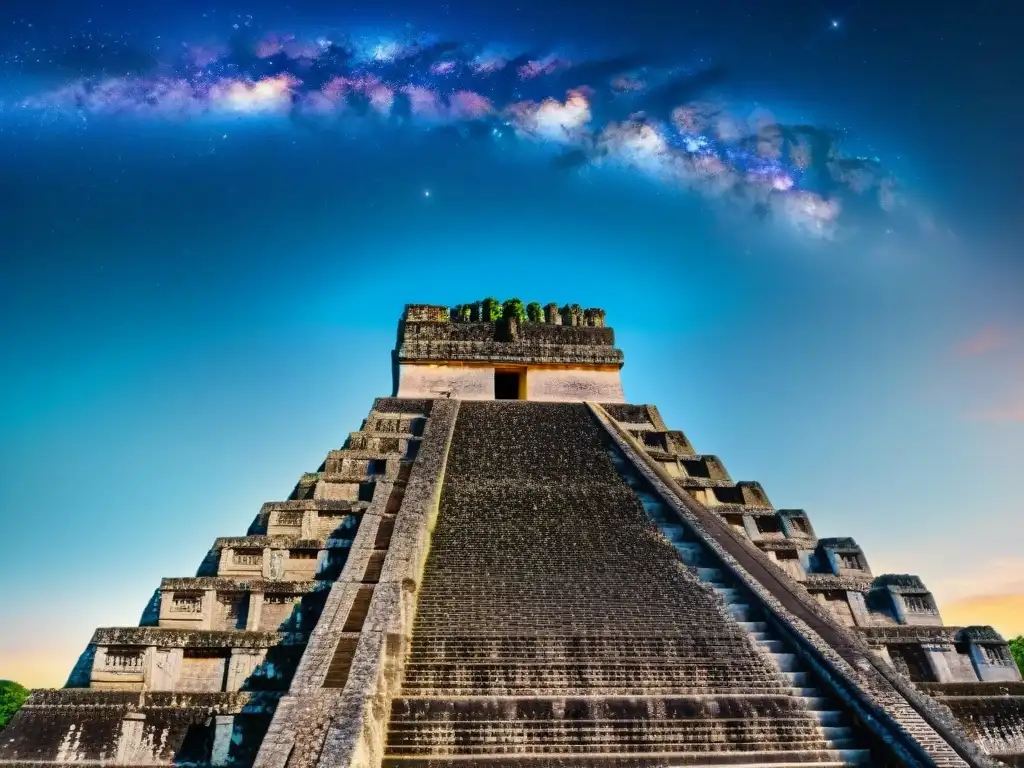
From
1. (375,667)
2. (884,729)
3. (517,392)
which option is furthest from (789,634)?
(517,392)

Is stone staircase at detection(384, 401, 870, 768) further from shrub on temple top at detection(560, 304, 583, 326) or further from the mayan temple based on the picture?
shrub on temple top at detection(560, 304, 583, 326)

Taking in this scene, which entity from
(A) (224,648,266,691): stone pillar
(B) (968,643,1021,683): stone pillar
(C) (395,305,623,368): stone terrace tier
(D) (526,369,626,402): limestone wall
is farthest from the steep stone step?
(C) (395,305,623,368): stone terrace tier

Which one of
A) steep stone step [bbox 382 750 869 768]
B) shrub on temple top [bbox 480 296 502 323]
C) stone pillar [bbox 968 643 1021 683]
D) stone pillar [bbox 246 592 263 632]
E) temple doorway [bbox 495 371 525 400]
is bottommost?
steep stone step [bbox 382 750 869 768]

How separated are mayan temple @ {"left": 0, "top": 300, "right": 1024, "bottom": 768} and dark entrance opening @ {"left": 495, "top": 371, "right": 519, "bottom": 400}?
7.12 meters

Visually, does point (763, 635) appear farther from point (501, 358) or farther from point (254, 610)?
point (501, 358)

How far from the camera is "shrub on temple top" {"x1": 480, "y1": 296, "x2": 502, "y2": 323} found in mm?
17938

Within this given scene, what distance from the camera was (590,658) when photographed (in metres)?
6.45

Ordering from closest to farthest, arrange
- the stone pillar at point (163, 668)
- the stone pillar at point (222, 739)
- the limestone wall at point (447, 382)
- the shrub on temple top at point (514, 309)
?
the stone pillar at point (222, 739) < the stone pillar at point (163, 668) < the limestone wall at point (447, 382) < the shrub on temple top at point (514, 309)

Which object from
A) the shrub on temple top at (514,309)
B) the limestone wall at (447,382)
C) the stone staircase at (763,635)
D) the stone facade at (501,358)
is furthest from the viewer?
the shrub on temple top at (514,309)

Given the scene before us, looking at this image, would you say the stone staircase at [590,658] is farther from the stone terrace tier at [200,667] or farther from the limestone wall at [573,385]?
the limestone wall at [573,385]

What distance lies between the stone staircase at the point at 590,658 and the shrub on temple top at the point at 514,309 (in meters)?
8.61

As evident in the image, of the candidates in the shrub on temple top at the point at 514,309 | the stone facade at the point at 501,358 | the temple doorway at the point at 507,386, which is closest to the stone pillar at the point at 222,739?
the stone facade at the point at 501,358

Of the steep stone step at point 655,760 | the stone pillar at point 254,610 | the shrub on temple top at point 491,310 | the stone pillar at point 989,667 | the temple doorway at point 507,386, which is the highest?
the shrub on temple top at point 491,310

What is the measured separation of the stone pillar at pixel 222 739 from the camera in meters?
5.95
